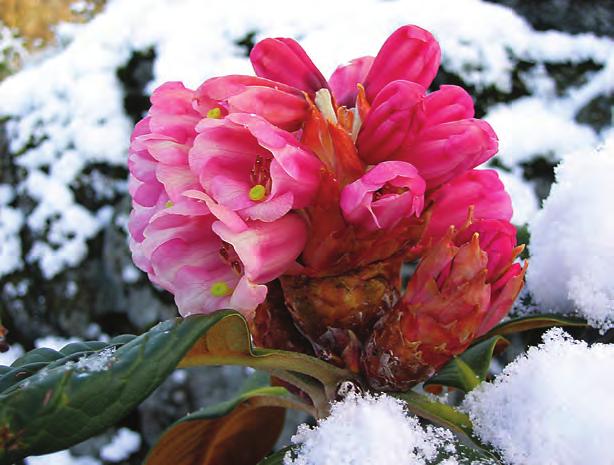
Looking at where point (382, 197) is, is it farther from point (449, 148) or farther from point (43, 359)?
point (43, 359)

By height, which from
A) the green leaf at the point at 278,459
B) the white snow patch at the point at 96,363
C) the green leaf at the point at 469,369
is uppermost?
the white snow patch at the point at 96,363

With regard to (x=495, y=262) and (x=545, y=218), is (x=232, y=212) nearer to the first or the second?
(x=495, y=262)

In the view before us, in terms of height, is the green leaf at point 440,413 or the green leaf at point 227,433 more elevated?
the green leaf at point 440,413

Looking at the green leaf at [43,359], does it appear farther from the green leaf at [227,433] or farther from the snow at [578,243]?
the snow at [578,243]

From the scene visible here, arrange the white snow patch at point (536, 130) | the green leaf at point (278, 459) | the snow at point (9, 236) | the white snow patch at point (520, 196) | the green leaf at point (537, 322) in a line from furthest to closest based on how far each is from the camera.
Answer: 1. the snow at point (9, 236)
2. the white snow patch at point (536, 130)
3. the white snow patch at point (520, 196)
4. the green leaf at point (537, 322)
5. the green leaf at point (278, 459)

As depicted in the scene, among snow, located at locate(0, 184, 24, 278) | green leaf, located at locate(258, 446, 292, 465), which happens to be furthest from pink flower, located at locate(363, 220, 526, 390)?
snow, located at locate(0, 184, 24, 278)

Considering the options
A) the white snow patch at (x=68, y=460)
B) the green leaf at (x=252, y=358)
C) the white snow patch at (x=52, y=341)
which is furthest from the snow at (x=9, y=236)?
the green leaf at (x=252, y=358)
